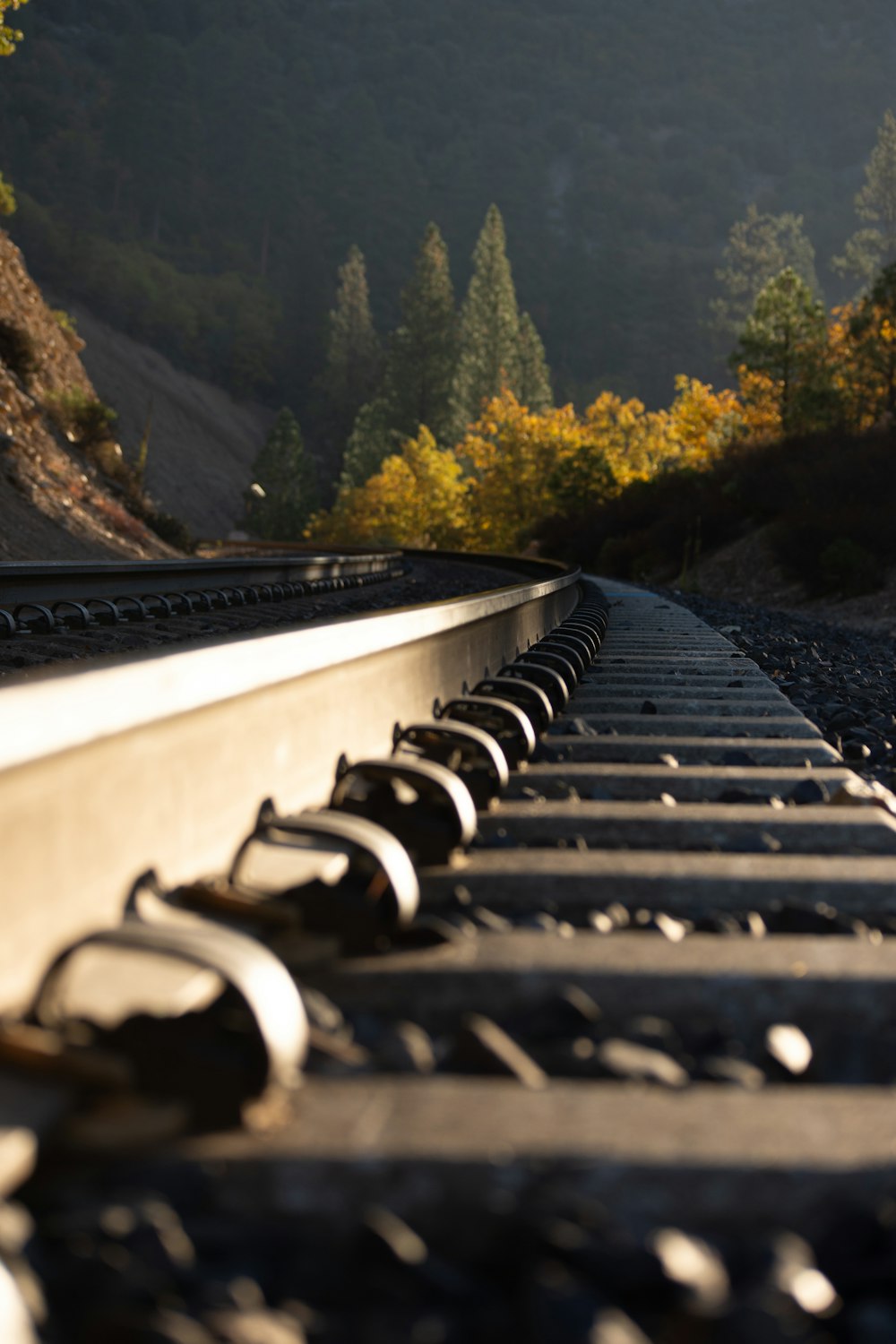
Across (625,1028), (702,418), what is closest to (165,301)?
(702,418)

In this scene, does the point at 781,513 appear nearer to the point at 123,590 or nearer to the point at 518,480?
the point at 123,590

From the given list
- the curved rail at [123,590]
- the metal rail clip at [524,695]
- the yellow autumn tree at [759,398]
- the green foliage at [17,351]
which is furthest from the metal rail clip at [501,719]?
the yellow autumn tree at [759,398]

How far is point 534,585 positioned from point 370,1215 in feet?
20.8

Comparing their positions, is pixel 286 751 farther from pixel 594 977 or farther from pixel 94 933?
pixel 94 933

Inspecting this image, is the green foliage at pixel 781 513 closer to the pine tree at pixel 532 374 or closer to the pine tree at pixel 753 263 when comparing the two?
the pine tree at pixel 532 374

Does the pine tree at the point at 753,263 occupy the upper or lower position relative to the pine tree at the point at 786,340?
upper

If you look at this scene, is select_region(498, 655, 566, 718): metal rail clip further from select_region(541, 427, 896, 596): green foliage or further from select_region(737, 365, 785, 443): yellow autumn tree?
select_region(737, 365, 785, 443): yellow autumn tree

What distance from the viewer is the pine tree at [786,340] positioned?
58.1m

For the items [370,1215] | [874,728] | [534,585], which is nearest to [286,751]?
[370,1215]

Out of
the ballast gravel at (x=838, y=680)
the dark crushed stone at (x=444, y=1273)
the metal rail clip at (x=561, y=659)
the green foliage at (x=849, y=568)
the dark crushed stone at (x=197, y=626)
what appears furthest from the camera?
the green foliage at (x=849, y=568)

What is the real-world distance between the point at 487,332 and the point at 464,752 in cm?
10445

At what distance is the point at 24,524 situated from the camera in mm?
18344

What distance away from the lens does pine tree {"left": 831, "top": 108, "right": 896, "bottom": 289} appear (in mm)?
147125

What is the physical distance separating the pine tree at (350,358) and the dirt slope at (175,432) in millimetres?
16121
